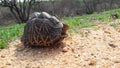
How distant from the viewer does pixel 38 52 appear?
5.69 meters

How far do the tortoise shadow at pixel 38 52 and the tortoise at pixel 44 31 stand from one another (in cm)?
11

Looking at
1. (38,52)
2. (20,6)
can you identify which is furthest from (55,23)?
(20,6)

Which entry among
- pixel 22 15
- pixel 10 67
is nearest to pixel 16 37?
pixel 10 67

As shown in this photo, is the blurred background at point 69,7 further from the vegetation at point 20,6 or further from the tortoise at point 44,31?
the tortoise at point 44,31

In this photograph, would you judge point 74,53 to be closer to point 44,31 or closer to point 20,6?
point 44,31

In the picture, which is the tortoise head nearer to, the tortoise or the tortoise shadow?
the tortoise

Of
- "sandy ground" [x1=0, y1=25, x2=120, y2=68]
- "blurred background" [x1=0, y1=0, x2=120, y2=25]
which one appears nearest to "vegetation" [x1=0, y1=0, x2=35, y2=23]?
"blurred background" [x1=0, y1=0, x2=120, y2=25]

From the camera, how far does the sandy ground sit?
5047 millimetres

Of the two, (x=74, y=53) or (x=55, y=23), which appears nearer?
(x=74, y=53)

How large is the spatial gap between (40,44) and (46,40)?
16 centimetres

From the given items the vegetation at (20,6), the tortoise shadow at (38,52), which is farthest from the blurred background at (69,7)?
the tortoise shadow at (38,52)

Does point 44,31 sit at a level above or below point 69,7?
above

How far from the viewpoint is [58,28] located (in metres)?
5.68

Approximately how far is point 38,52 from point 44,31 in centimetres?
41
